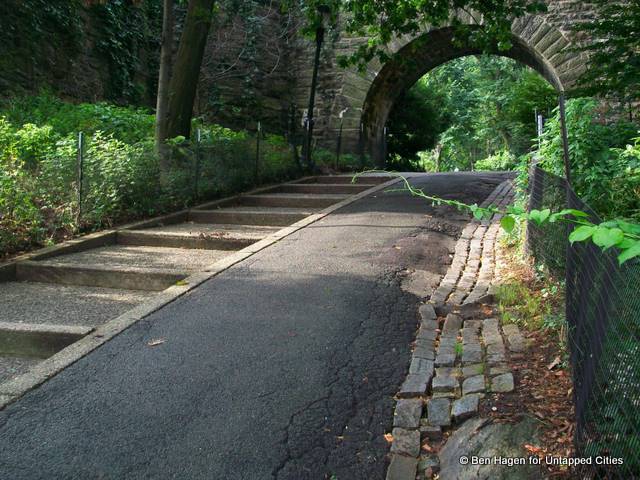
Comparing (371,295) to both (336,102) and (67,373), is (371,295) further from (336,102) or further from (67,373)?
(336,102)

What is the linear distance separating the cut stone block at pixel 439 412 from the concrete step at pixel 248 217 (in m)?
5.69

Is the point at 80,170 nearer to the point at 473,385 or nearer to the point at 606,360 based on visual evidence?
the point at 473,385

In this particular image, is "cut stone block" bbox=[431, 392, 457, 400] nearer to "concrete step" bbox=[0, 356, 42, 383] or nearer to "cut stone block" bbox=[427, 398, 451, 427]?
"cut stone block" bbox=[427, 398, 451, 427]

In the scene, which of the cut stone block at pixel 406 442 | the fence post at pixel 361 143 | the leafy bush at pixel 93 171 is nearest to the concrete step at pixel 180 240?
the leafy bush at pixel 93 171

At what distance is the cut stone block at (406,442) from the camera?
9.59ft

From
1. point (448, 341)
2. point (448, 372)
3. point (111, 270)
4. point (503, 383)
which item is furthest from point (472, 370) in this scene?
point (111, 270)

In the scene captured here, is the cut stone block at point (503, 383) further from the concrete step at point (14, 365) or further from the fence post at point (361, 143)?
the fence post at point (361, 143)

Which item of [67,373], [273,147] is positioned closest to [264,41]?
[273,147]

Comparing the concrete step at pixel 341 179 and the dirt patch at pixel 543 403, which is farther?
the concrete step at pixel 341 179

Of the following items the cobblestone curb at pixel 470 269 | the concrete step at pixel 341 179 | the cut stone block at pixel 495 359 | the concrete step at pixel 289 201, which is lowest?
the cut stone block at pixel 495 359

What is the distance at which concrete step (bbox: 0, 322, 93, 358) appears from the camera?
425cm

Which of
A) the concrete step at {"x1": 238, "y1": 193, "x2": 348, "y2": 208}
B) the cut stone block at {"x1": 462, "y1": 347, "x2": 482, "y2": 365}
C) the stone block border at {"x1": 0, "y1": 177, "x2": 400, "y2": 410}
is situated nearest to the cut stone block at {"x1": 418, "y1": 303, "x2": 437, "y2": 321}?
the cut stone block at {"x1": 462, "y1": 347, "x2": 482, "y2": 365}

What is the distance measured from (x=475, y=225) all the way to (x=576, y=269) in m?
4.94

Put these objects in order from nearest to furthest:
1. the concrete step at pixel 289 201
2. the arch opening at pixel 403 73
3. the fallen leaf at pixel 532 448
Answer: the fallen leaf at pixel 532 448
the concrete step at pixel 289 201
the arch opening at pixel 403 73
